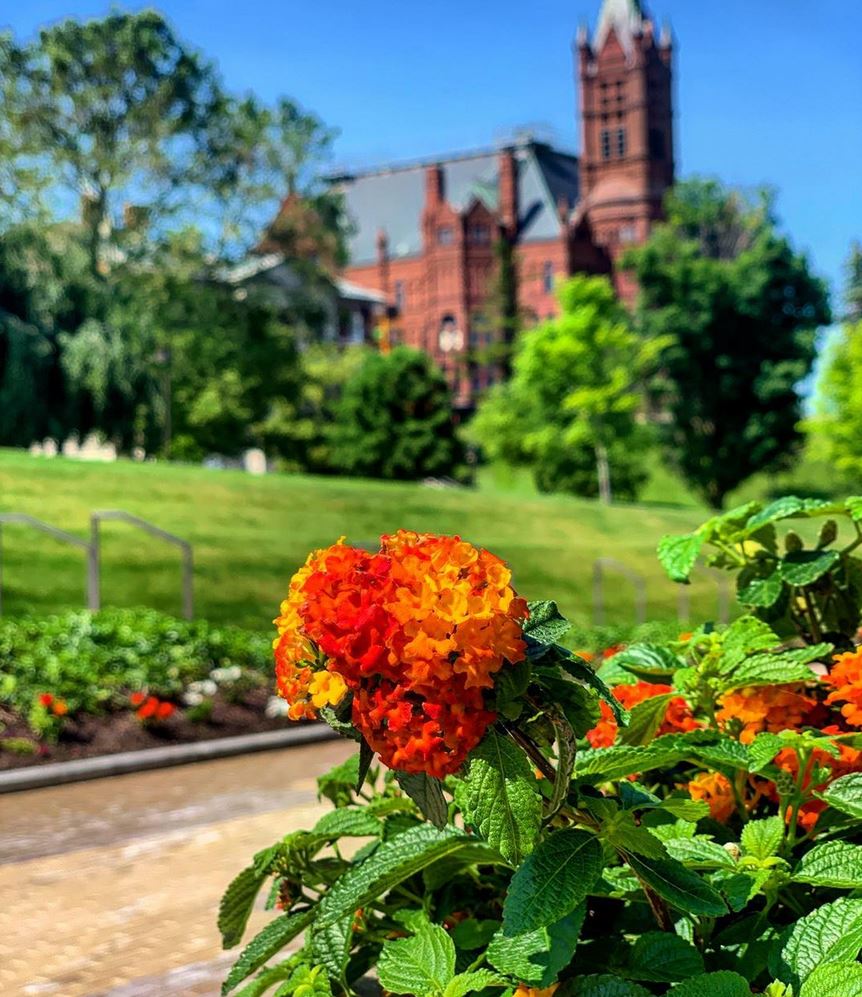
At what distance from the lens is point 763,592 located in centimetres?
254

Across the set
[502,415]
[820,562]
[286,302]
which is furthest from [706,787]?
[502,415]

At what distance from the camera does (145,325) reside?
28609mm

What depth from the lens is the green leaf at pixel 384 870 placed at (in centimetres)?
192

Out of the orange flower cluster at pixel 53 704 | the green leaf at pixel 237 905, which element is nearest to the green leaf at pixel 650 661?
the green leaf at pixel 237 905

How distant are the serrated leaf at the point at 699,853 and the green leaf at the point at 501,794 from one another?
0.45 m

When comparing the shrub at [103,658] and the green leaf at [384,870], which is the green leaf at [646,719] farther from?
the shrub at [103,658]

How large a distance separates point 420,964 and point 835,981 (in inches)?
26.6

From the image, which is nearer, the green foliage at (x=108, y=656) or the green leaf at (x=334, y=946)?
the green leaf at (x=334, y=946)

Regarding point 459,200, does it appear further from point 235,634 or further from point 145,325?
point 235,634

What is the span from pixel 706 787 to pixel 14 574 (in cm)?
1547

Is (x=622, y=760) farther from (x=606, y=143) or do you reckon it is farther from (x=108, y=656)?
(x=606, y=143)

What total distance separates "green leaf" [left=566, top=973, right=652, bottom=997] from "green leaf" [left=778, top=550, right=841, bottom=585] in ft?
3.14

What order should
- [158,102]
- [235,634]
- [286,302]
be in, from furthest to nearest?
1. [286,302]
2. [158,102]
3. [235,634]

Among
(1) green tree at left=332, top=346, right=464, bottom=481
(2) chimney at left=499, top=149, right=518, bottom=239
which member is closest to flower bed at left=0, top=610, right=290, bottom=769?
(1) green tree at left=332, top=346, right=464, bottom=481
